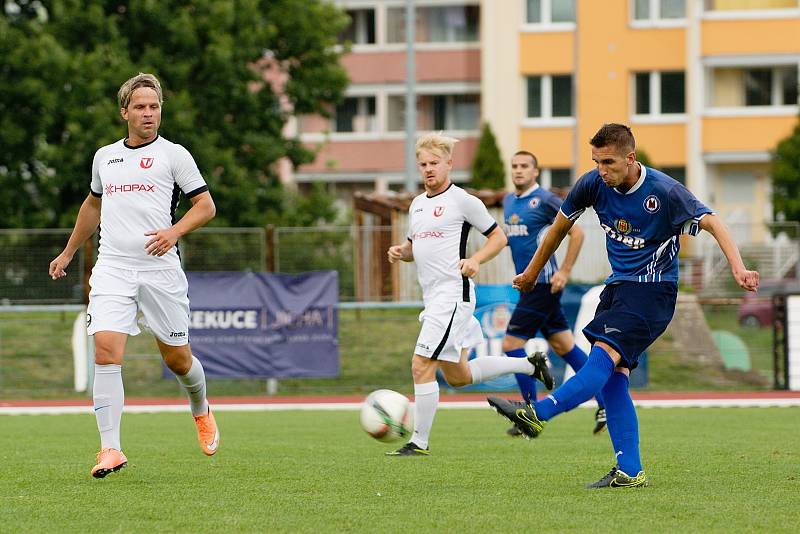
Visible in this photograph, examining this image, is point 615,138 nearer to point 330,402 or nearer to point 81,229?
point 81,229

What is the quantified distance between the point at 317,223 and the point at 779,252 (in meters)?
14.5

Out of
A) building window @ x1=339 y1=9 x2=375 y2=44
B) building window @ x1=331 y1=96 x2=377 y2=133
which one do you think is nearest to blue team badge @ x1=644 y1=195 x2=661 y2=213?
building window @ x1=331 y1=96 x2=377 y2=133

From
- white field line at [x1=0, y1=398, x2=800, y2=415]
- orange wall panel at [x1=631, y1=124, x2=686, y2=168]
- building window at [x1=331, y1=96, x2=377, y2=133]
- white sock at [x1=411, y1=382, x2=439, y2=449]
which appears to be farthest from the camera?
building window at [x1=331, y1=96, x2=377, y2=133]

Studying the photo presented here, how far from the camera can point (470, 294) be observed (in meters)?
9.56

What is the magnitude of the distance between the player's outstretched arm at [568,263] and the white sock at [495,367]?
1245 millimetres

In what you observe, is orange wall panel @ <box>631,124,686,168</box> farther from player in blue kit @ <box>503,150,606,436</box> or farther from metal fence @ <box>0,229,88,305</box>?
player in blue kit @ <box>503,150,606,436</box>

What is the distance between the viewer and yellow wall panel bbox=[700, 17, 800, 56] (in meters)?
42.2

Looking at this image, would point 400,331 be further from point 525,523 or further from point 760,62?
point 760,62

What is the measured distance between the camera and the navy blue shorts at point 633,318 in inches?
281

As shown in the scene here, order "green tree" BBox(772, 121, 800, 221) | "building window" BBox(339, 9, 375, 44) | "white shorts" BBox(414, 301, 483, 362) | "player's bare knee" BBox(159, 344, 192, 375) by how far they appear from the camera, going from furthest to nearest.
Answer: "building window" BBox(339, 9, 375, 44) < "green tree" BBox(772, 121, 800, 221) < "white shorts" BBox(414, 301, 483, 362) < "player's bare knee" BBox(159, 344, 192, 375)

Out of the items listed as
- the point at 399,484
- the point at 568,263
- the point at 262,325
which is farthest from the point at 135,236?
the point at 262,325

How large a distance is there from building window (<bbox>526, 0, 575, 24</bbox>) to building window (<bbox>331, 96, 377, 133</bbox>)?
6774 millimetres

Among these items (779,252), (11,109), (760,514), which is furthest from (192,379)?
(11,109)

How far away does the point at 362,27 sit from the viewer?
1909 inches
